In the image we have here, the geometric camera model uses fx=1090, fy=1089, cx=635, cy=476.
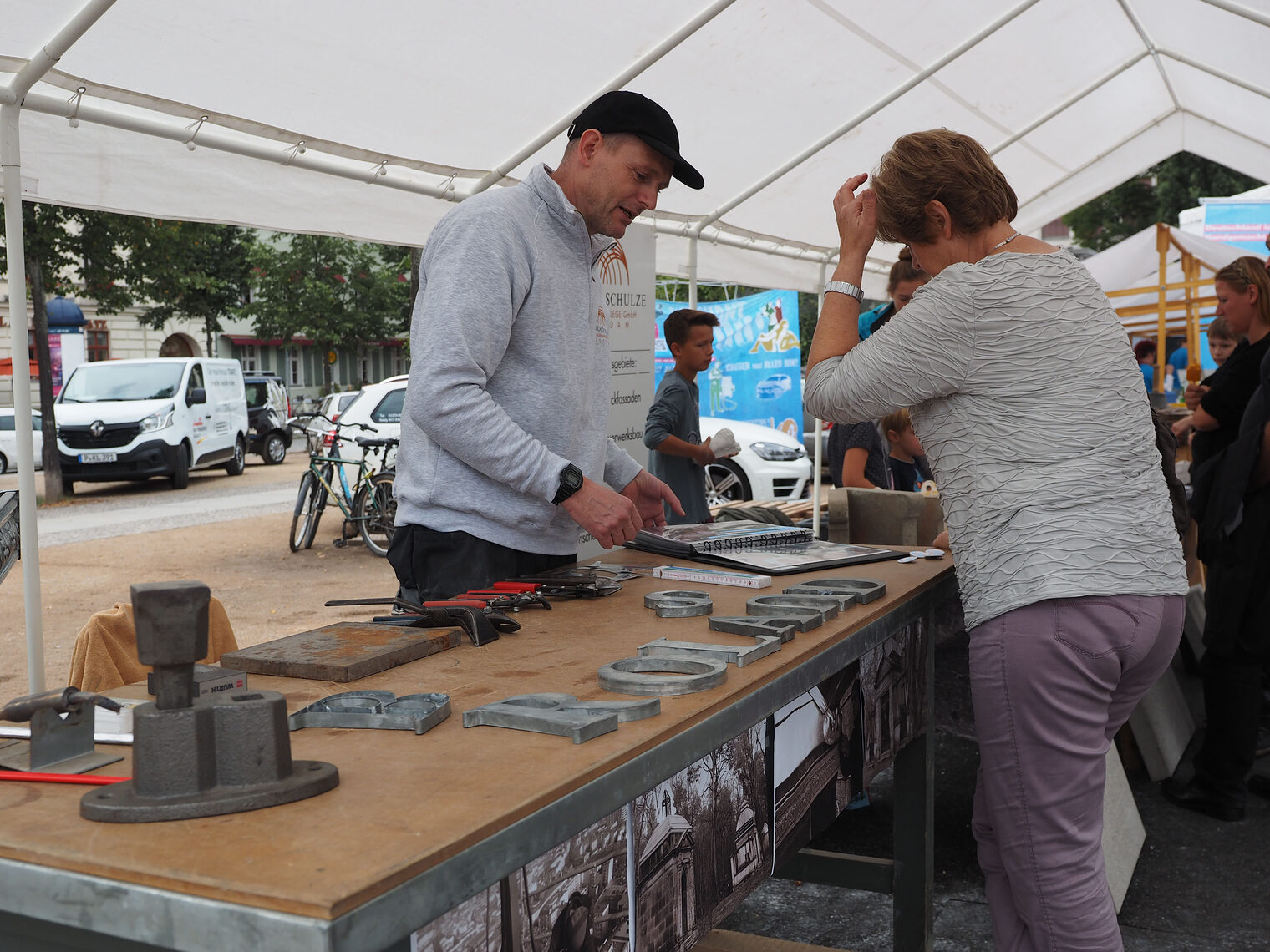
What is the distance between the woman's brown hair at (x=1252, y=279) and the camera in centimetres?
382

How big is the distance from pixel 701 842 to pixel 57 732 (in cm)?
76

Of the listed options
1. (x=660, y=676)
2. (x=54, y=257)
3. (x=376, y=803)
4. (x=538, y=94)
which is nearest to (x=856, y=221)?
(x=660, y=676)

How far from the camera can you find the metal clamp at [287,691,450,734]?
3.84 ft

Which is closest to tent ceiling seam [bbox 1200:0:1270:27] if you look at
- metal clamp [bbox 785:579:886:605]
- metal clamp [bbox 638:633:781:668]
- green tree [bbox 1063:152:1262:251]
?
metal clamp [bbox 785:579:886:605]

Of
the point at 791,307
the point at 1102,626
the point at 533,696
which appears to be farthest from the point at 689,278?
the point at 533,696

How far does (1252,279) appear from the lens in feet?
12.7

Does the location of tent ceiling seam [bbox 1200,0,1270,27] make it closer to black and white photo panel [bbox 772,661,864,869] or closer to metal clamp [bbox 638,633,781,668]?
black and white photo panel [bbox 772,661,864,869]

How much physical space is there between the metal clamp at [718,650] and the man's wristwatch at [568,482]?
454mm

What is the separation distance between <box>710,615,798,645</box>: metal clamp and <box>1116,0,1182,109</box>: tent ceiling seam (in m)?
5.59

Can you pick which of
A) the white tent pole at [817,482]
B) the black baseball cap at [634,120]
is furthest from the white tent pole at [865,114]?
the black baseball cap at [634,120]

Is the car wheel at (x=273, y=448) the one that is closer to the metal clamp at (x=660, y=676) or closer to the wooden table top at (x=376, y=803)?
the wooden table top at (x=376, y=803)

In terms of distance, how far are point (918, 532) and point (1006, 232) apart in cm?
202

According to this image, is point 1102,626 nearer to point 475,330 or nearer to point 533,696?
point 533,696

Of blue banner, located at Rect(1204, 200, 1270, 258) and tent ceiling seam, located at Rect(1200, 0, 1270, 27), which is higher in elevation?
blue banner, located at Rect(1204, 200, 1270, 258)
